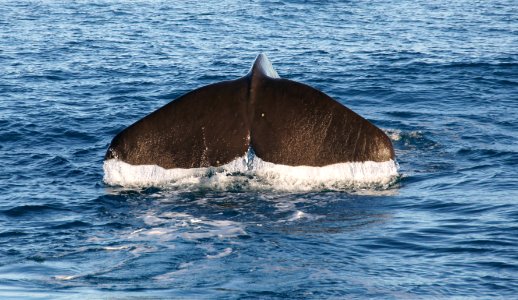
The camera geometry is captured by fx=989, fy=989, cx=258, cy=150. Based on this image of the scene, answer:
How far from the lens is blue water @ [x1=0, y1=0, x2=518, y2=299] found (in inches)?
353

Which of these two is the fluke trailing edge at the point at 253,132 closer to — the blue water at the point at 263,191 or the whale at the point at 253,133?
the whale at the point at 253,133

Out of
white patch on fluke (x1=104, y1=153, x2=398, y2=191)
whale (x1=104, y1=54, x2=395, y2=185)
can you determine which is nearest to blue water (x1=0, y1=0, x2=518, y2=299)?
white patch on fluke (x1=104, y1=153, x2=398, y2=191)

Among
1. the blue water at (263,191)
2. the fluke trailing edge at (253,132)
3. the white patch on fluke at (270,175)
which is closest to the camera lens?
the blue water at (263,191)

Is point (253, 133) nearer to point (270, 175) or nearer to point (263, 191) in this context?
point (270, 175)

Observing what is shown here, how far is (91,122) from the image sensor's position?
17000mm

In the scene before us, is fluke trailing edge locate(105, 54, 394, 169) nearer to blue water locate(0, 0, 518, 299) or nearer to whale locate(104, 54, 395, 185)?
whale locate(104, 54, 395, 185)

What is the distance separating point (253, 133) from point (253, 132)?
0.01 meters

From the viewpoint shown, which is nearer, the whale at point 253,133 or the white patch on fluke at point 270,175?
the whale at point 253,133

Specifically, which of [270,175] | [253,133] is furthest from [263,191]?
[253,133]

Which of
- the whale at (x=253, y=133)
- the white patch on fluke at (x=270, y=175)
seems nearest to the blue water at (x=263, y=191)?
the white patch on fluke at (x=270, y=175)

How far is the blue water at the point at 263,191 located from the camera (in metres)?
8.96

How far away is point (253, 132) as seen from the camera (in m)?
10.8

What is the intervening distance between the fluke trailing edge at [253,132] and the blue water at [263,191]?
0.66 m

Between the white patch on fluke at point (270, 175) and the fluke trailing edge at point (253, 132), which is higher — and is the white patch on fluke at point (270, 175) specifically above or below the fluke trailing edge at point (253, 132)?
below
